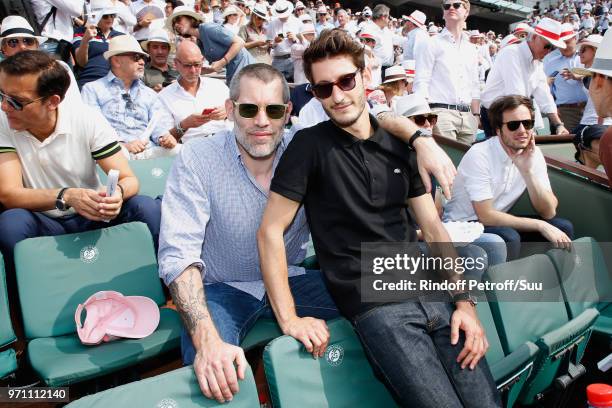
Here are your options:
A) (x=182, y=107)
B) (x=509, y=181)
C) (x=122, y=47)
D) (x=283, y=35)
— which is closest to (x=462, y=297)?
(x=509, y=181)

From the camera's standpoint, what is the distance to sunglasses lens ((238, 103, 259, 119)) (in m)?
2.03

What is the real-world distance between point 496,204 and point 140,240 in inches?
83.5

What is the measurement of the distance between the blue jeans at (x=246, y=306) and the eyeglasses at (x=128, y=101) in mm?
2287

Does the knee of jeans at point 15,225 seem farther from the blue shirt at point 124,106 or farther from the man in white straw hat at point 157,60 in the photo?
the man in white straw hat at point 157,60

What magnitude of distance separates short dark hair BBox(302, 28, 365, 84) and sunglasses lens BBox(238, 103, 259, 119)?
11.0 inches

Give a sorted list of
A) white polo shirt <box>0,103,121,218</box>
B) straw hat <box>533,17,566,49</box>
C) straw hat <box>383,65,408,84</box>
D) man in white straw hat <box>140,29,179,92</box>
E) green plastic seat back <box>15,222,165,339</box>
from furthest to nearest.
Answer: straw hat <box>383,65,408,84</box> → man in white straw hat <box>140,29,179,92</box> → straw hat <box>533,17,566,49</box> → white polo shirt <box>0,103,121,218</box> → green plastic seat back <box>15,222,165,339</box>

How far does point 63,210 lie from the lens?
2.37 m

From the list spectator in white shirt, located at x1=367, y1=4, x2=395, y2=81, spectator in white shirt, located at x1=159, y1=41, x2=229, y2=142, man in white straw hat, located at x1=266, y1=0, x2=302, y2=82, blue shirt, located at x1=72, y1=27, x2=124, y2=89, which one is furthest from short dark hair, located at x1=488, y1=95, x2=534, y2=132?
spectator in white shirt, located at x1=367, y1=4, x2=395, y2=81

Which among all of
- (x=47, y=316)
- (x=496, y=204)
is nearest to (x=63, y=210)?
(x=47, y=316)

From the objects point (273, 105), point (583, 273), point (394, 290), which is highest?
point (273, 105)

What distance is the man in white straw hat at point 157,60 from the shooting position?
15.9ft

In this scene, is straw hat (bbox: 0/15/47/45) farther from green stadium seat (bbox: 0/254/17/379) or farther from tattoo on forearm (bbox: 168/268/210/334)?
tattoo on forearm (bbox: 168/268/210/334)

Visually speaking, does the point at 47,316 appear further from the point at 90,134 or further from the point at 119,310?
the point at 90,134

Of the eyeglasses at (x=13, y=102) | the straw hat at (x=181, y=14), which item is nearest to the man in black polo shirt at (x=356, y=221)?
the eyeglasses at (x=13, y=102)
